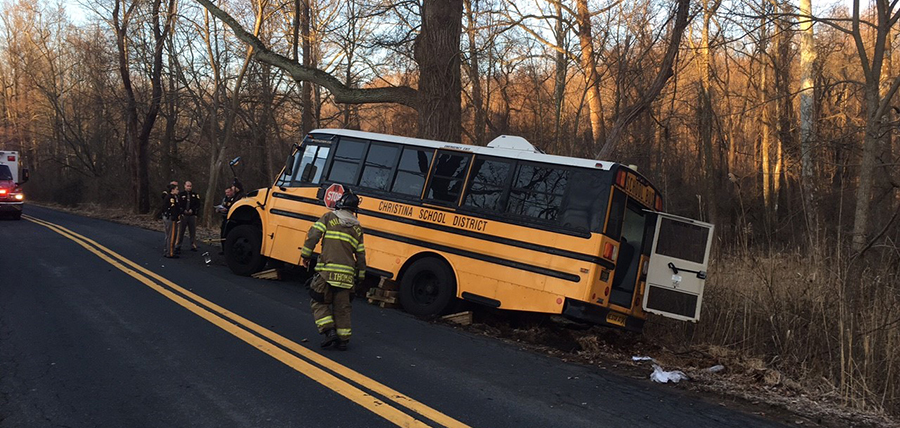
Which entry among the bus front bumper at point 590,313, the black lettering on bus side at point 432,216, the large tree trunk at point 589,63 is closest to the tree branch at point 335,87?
the large tree trunk at point 589,63

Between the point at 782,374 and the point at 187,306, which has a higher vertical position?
the point at 782,374

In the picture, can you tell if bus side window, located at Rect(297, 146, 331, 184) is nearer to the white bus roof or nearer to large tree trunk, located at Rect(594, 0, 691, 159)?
the white bus roof

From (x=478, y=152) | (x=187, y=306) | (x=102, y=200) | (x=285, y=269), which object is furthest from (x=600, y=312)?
(x=102, y=200)

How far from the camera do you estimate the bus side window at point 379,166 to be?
1011 centimetres

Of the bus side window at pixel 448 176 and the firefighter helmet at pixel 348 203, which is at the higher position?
the bus side window at pixel 448 176

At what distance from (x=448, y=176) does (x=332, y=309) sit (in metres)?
3.29

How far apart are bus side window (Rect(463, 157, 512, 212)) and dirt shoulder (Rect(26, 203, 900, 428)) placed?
5.61ft

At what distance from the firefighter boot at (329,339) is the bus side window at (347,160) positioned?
13.2 ft

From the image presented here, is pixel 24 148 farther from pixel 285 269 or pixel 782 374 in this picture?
pixel 782 374

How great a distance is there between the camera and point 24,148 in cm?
5628

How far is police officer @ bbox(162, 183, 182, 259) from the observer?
46.8ft

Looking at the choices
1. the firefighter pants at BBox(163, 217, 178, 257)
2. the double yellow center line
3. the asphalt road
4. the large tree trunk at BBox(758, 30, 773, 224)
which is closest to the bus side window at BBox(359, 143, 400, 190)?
the asphalt road

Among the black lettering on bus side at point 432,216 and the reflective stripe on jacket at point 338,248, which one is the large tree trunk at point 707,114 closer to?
the black lettering on bus side at point 432,216

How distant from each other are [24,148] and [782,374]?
65122 millimetres
